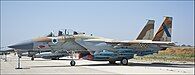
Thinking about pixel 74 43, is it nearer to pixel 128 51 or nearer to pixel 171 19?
pixel 128 51

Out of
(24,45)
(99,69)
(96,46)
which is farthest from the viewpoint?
(96,46)

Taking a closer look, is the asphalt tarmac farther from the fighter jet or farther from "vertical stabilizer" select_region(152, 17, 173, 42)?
"vertical stabilizer" select_region(152, 17, 173, 42)

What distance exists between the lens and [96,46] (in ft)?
74.8

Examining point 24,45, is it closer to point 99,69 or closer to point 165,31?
point 99,69

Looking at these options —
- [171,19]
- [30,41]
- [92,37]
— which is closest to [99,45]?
[92,37]

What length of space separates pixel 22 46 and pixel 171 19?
1245 cm

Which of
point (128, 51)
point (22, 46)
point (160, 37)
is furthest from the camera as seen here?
point (160, 37)

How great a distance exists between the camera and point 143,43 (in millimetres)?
23016

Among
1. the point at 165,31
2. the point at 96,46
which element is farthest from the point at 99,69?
the point at 165,31

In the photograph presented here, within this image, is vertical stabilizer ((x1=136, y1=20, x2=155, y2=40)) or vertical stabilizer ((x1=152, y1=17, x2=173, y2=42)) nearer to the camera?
vertical stabilizer ((x1=152, y1=17, x2=173, y2=42))

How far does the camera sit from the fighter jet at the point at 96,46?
72.0 feet

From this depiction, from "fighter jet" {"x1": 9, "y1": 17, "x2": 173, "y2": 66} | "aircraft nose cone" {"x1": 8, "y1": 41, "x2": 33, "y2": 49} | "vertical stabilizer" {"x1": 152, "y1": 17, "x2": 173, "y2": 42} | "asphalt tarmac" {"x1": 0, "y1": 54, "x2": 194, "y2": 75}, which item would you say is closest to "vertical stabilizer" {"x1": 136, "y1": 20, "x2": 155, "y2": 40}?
"vertical stabilizer" {"x1": 152, "y1": 17, "x2": 173, "y2": 42}

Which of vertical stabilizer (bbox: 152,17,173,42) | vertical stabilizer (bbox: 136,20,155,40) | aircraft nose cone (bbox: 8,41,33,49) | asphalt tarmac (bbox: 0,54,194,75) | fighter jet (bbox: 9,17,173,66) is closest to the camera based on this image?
asphalt tarmac (bbox: 0,54,194,75)

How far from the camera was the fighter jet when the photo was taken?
72.0ft
